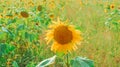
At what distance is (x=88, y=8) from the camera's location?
533 centimetres

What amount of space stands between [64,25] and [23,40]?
164cm

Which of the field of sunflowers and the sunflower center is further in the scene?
the field of sunflowers

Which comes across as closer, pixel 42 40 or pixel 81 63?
pixel 81 63

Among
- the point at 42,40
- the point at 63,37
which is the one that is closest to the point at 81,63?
the point at 63,37

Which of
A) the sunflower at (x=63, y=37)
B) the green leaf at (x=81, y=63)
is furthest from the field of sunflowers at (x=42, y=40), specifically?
the green leaf at (x=81, y=63)

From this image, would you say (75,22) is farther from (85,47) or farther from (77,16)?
(85,47)

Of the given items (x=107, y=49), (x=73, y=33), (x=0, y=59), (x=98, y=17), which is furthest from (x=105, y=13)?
(x=73, y=33)

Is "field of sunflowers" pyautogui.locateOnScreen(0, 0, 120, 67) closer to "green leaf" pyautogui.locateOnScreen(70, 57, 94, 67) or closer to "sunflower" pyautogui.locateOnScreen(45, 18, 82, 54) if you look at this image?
"sunflower" pyautogui.locateOnScreen(45, 18, 82, 54)

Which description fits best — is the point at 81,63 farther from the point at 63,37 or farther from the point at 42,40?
the point at 42,40

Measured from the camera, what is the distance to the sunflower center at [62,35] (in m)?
1.52

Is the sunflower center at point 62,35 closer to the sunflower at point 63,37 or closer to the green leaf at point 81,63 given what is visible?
the sunflower at point 63,37

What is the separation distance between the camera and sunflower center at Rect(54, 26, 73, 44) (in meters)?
1.52

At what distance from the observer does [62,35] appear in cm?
151

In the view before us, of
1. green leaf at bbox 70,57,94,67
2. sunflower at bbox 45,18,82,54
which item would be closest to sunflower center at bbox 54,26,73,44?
sunflower at bbox 45,18,82,54
